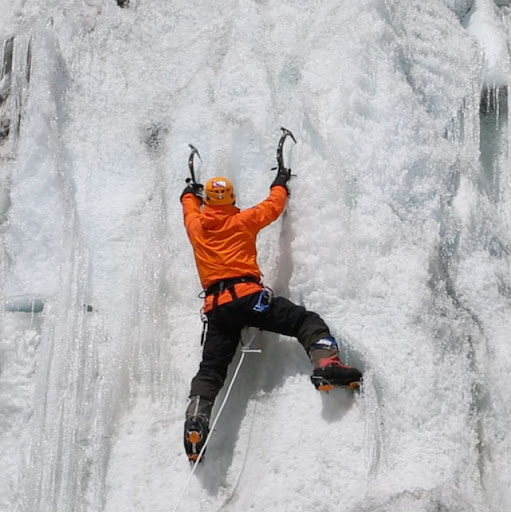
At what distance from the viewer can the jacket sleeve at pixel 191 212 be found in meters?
5.80

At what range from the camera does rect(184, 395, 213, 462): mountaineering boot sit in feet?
17.0

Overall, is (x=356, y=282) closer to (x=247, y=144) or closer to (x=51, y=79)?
(x=247, y=144)

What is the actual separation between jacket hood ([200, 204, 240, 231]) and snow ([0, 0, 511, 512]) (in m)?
0.56

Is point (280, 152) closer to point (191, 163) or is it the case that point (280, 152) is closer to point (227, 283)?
point (191, 163)

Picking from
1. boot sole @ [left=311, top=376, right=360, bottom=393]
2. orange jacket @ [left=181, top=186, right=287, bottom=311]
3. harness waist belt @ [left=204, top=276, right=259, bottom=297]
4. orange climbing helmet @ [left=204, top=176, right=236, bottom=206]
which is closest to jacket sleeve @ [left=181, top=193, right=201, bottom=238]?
orange jacket @ [left=181, top=186, right=287, bottom=311]

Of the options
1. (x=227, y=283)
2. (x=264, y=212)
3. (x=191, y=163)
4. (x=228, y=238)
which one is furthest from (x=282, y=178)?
(x=227, y=283)

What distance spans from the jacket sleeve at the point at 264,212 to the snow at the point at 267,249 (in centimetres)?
30

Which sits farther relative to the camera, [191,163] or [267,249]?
[191,163]

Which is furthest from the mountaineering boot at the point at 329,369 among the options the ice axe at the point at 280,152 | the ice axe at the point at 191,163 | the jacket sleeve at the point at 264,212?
the ice axe at the point at 191,163

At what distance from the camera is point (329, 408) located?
5387mm

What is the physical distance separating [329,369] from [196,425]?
0.92 meters

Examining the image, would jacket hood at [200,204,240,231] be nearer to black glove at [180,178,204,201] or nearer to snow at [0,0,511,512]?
black glove at [180,178,204,201]

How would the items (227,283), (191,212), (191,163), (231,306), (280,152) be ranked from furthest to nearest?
(191,163), (280,152), (191,212), (227,283), (231,306)

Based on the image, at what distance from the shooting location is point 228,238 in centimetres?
568
